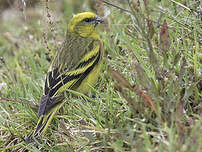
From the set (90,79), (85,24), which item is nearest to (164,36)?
(90,79)

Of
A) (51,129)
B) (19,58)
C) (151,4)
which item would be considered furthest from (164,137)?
(19,58)

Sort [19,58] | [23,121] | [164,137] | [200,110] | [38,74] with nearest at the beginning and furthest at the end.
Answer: [164,137], [200,110], [23,121], [38,74], [19,58]

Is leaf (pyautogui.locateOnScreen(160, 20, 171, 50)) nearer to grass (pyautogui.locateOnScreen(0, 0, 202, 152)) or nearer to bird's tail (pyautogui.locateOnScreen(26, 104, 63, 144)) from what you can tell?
grass (pyautogui.locateOnScreen(0, 0, 202, 152))

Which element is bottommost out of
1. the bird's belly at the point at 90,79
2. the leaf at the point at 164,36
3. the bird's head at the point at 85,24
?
the bird's belly at the point at 90,79

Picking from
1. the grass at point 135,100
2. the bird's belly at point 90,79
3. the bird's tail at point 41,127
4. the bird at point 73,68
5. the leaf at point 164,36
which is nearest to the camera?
the grass at point 135,100

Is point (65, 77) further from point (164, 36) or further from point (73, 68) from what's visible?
point (164, 36)

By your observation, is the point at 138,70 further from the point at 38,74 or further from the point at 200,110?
the point at 38,74

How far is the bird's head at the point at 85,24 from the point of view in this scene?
473 cm

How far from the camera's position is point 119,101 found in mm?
3312

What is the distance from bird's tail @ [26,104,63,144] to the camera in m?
3.45

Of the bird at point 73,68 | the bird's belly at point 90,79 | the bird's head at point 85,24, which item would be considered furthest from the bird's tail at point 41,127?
the bird's head at point 85,24

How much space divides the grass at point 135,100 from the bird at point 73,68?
141mm

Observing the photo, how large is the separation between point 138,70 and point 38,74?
101 inches

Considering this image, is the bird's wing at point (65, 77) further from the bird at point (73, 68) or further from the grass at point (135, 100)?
the grass at point (135, 100)
